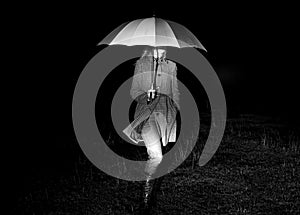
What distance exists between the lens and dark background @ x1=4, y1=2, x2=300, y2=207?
33.3 feet

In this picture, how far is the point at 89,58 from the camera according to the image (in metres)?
17.8

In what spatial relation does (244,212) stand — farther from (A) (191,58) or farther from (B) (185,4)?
(B) (185,4)

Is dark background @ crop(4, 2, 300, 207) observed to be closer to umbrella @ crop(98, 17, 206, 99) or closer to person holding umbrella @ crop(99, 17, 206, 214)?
umbrella @ crop(98, 17, 206, 99)

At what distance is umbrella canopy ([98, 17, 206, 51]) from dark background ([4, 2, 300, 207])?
27.6 inches

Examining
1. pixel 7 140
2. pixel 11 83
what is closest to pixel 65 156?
pixel 7 140

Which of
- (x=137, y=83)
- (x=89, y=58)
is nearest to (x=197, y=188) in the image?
(x=137, y=83)

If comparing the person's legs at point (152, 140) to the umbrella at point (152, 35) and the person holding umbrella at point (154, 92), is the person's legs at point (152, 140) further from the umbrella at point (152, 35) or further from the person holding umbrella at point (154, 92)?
the umbrella at point (152, 35)

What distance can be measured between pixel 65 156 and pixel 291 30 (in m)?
18.1

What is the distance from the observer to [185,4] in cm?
2186

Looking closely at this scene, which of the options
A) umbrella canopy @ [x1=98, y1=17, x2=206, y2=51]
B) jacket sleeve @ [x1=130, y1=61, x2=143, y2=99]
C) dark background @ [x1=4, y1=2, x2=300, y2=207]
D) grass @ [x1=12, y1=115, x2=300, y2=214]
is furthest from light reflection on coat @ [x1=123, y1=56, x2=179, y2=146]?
dark background @ [x1=4, y1=2, x2=300, y2=207]

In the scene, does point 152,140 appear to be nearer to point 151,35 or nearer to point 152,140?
point 152,140

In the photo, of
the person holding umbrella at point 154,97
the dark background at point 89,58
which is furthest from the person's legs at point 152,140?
the dark background at point 89,58

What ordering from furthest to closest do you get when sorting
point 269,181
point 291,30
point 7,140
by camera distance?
point 291,30 < point 7,140 < point 269,181

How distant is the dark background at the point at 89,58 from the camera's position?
33.3ft
